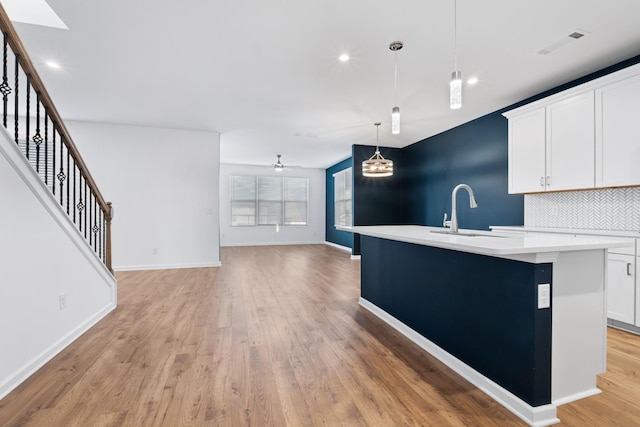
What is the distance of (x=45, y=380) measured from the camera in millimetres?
1971

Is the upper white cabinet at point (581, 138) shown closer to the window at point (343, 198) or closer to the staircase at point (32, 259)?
the window at point (343, 198)

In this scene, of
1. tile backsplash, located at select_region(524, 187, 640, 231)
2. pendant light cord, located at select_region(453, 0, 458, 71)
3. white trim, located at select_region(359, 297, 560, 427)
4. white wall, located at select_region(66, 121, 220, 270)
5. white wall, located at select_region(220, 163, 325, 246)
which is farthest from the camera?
white wall, located at select_region(220, 163, 325, 246)

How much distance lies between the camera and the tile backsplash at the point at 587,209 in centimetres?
307

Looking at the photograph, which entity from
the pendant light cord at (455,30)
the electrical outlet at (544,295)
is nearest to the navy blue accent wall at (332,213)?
the pendant light cord at (455,30)

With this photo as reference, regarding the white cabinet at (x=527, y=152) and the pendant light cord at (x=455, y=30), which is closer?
the pendant light cord at (x=455, y=30)

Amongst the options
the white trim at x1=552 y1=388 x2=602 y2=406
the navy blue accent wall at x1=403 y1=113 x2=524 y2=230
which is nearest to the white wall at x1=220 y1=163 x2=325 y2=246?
the navy blue accent wall at x1=403 y1=113 x2=524 y2=230

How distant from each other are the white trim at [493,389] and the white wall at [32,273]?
9.24 ft

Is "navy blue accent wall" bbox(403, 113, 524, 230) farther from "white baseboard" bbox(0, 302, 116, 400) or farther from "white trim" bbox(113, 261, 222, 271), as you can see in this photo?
"white baseboard" bbox(0, 302, 116, 400)

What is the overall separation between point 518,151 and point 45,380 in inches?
206

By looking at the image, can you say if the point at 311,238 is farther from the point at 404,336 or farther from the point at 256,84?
the point at 404,336

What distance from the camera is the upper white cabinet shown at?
2861 millimetres

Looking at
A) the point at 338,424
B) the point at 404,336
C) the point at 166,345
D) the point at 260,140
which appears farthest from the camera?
the point at 260,140

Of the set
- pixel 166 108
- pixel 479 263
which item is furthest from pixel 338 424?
pixel 166 108

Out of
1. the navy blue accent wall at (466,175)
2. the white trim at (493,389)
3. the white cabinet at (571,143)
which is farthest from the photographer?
the navy blue accent wall at (466,175)
